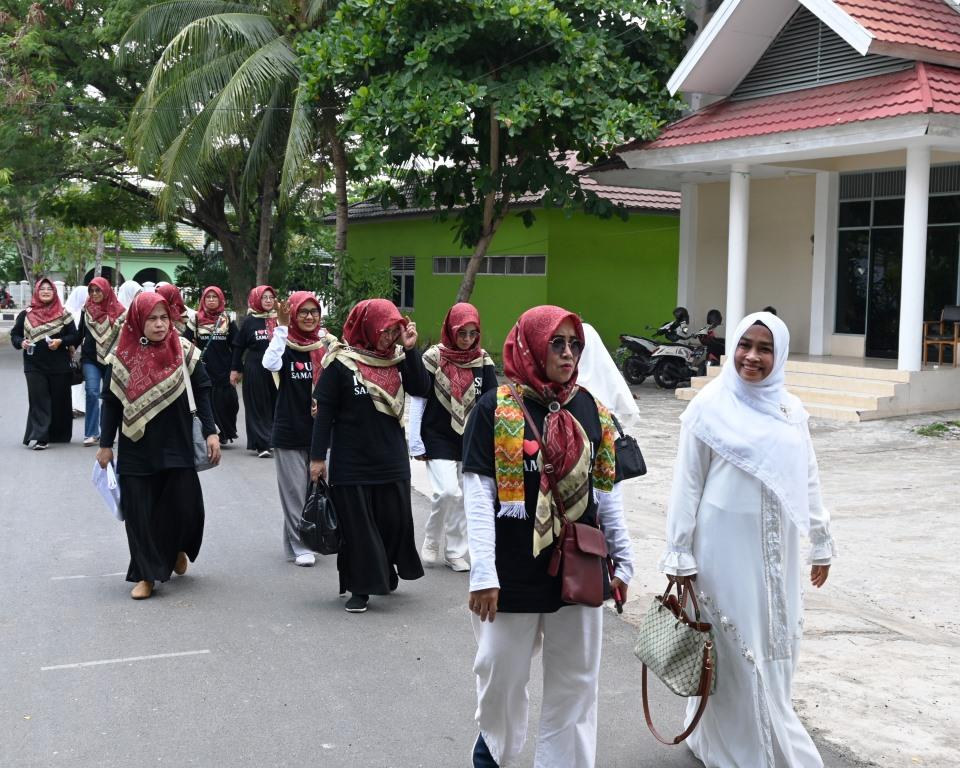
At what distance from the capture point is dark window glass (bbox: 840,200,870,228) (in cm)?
1783

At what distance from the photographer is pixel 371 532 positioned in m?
6.38

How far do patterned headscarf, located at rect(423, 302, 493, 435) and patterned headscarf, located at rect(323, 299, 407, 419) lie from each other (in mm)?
479

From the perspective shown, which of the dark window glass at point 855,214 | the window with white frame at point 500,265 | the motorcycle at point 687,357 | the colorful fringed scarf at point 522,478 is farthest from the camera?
the window with white frame at point 500,265

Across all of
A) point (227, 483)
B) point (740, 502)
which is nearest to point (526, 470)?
point (740, 502)

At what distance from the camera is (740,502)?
161 inches

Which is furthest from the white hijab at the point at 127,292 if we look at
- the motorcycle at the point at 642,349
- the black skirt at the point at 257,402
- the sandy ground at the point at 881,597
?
the motorcycle at the point at 642,349

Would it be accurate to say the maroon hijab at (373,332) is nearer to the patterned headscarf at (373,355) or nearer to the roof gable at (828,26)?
the patterned headscarf at (373,355)

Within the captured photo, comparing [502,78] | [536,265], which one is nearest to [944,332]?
[502,78]

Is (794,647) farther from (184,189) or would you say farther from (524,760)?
(184,189)

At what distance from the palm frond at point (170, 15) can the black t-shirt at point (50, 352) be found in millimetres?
9755

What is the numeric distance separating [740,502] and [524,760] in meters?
1.37

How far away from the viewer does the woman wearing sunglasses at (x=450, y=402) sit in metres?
7.01

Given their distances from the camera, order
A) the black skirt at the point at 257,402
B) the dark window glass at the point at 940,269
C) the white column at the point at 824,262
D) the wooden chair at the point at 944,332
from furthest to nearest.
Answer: the white column at the point at 824,262 → the dark window glass at the point at 940,269 → the wooden chair at the point at 944,332 → the black skirt at the point at 257,402

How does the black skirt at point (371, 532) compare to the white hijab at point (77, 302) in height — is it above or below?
below
